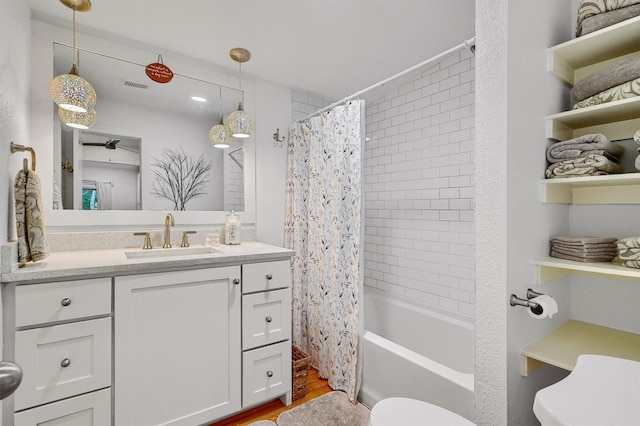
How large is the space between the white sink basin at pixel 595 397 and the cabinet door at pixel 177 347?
1.45 metres

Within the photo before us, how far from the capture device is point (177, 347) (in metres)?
1.59

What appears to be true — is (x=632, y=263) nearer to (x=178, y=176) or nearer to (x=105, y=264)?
(x=105, y=264)

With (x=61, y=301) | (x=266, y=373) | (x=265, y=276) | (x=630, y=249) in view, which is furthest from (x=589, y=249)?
(x=61, y=301)

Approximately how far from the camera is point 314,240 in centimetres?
236

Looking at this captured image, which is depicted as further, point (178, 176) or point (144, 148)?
point (178, 176)

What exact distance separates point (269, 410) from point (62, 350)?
3.93 feet

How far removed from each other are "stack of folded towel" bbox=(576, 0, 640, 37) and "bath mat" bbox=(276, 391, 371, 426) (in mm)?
2208

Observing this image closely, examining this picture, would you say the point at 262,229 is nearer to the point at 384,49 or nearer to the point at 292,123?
the point at 292,123

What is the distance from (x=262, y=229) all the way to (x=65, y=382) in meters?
1.49

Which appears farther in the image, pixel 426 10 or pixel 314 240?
pixel 314 240

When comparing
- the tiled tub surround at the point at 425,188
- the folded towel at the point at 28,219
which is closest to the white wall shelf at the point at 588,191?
the tiled tub surround at the point at 425,188

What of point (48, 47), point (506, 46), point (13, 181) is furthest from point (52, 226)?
point (506, 46)

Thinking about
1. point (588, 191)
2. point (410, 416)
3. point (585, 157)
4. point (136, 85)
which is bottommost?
point (410, 416)

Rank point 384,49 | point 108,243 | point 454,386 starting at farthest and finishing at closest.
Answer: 1. point 384,49
2. point 108,243
3. point 454,386
